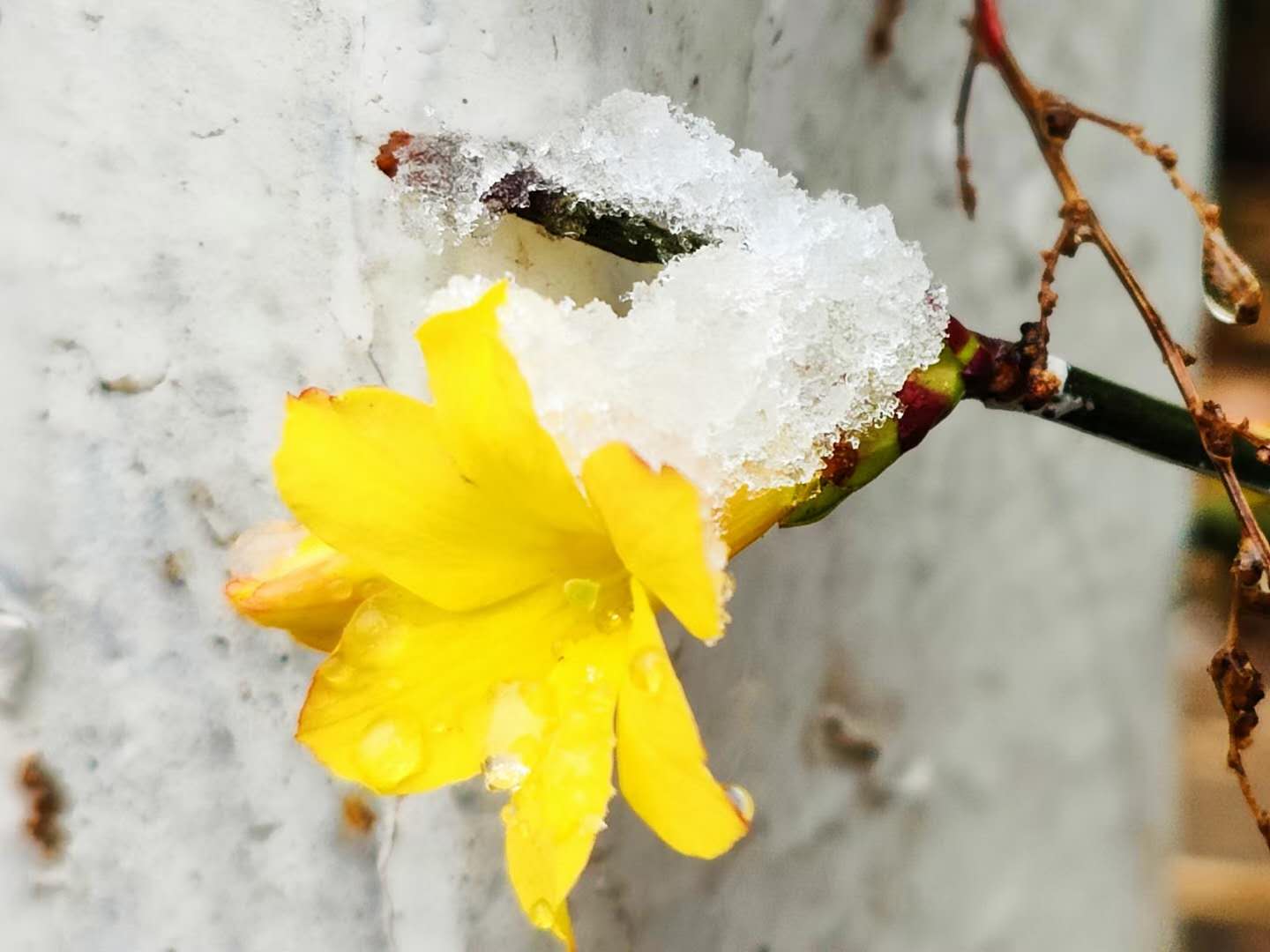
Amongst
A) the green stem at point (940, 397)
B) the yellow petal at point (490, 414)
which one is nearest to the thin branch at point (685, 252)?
the green stem at point (940, 397)

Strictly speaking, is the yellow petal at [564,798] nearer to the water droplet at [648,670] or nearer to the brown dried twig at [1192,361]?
the water droplet at [648,670]

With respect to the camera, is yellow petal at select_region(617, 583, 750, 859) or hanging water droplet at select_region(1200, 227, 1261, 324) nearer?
yellow petal at select_region(617, 583, 750, 859)

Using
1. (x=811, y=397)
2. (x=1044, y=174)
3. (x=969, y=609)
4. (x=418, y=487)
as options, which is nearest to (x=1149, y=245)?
(x=1044, y=174)

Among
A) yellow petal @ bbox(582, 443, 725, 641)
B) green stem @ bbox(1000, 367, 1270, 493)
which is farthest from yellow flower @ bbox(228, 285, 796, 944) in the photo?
green stem @ bbox(1000, 367, 1270, 493)

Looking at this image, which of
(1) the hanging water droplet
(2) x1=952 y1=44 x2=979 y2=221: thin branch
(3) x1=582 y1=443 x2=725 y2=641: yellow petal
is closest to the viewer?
(3) x1=582 y1=443 x2=725 y2=641: yellow petal

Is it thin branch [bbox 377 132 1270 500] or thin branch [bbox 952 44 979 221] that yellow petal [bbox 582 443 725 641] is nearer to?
thin branch [bbox 377 132 1270 500]

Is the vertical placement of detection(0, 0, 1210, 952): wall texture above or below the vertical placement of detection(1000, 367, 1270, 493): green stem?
below

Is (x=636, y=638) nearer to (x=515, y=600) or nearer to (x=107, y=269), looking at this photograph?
(x=515, y=600)
